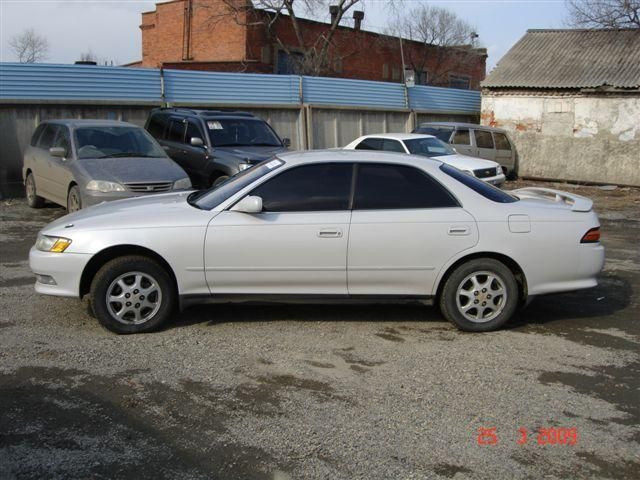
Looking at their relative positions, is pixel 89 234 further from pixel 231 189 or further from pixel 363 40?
pixel 363 40

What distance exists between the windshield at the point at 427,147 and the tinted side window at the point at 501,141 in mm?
4864

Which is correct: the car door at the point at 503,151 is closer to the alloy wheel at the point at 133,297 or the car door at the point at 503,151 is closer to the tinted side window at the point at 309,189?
the tinted side window at the point at 309,189

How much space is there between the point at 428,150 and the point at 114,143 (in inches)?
260

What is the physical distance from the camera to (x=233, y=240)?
18.2ft

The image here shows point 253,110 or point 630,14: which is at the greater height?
point 630,14

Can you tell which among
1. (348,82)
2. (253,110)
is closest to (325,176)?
(253,110)

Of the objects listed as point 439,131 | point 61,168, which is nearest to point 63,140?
point 61,168

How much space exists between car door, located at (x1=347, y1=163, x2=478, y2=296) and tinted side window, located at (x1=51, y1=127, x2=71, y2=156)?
672cm

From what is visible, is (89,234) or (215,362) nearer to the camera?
(215,362)

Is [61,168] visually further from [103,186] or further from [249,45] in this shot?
[249,45]

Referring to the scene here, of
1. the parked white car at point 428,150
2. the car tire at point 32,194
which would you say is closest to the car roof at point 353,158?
the parked white car at point 428,150

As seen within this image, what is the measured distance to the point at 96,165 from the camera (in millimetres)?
10195

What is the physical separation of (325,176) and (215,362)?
1858 millimetres

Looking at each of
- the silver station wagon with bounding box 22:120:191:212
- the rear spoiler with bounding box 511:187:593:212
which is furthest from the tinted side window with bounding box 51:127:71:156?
the rear spoiler with bounding box 511:187:593:212
